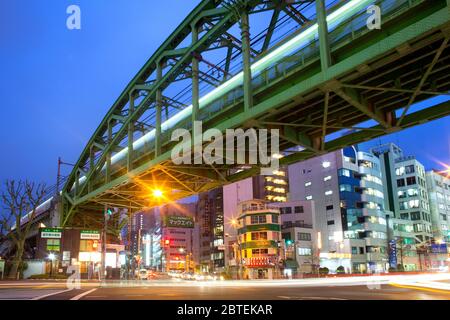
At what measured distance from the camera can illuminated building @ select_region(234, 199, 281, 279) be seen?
2931 inches

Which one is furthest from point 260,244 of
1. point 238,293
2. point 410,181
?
point 410,181

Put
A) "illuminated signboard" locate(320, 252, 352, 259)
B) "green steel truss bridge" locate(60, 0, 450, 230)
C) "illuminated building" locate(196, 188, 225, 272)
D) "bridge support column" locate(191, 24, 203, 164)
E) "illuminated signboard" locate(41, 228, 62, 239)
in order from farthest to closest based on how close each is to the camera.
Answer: "illuminated building" locate(196, 188, 225, 272), "illuminated signboard" locate(320, 252, 352, 259), "illuminated signboard" locate(41, 228, 62, 239), "bridge support column" locate(191, 24, 203, 164), "green steel truss bridge" locate(60, 0, 450, 230)

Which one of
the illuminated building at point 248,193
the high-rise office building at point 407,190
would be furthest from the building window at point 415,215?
the illuminated building at point 248,193

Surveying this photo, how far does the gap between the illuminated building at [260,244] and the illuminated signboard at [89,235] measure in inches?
998

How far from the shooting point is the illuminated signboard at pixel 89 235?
2278 inches

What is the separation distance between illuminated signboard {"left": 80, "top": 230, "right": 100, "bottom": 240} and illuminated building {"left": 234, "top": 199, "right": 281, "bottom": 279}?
998 inches

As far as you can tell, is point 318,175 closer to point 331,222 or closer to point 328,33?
point 331,222

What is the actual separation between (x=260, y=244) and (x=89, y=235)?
30.6 meters

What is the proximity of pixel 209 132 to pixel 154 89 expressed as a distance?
12.1 meters

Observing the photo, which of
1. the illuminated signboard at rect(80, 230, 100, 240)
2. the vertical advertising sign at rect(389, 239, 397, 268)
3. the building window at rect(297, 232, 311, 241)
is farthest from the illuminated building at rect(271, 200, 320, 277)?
the illuminated signboard at rect(80, 230, 100, 240)

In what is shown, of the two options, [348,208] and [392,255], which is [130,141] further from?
[392,255]

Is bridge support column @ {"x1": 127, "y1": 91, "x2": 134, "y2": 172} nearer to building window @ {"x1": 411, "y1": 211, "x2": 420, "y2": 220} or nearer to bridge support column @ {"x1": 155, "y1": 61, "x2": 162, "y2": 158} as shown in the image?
bridge support column @ {"x1": 155, "y1": 61, "x2": 162, "y2": 158}

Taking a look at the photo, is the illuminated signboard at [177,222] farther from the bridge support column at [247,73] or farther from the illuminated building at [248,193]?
the bridge support column at [247,73]

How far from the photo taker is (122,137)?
47656mm
